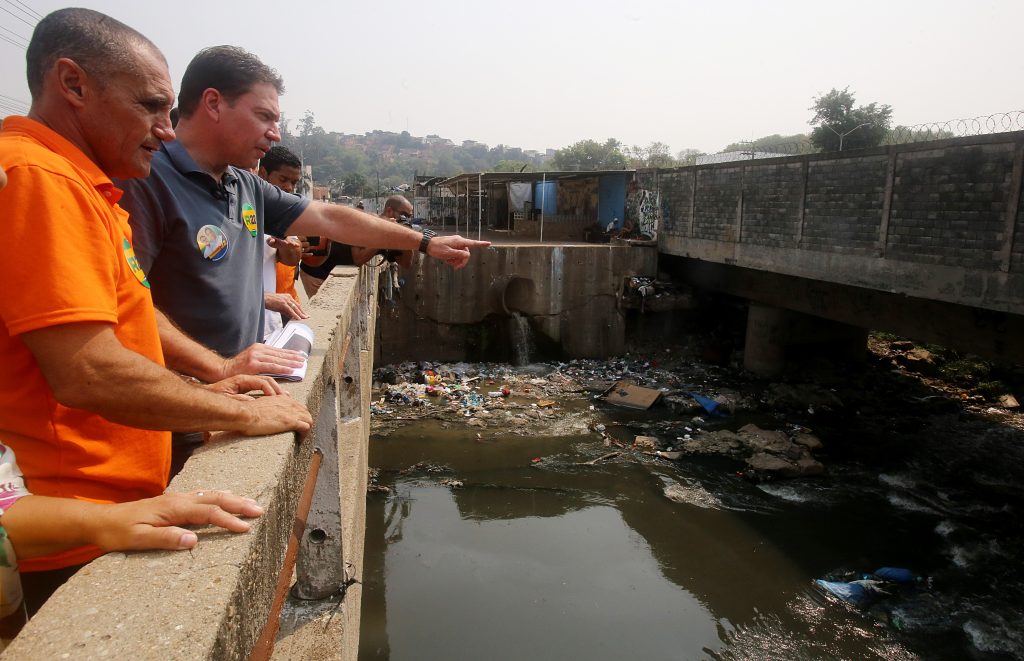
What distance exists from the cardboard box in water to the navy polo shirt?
31.1ft

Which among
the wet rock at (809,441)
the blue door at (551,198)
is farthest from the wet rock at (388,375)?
the blue door at (551,198)

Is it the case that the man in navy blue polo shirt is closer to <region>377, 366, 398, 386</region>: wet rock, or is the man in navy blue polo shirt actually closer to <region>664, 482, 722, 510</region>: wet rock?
<region>664, 482, 722, 510</region>: wet rock

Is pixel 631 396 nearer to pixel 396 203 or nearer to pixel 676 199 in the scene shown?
pixel 676 199

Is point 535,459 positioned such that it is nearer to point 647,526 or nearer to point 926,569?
point 647,526

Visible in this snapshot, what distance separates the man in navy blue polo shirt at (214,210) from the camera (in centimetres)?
173

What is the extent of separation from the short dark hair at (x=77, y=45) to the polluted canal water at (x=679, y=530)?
17.3ft

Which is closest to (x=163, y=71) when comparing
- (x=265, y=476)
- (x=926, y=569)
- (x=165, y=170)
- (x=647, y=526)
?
(x=165, y=170)

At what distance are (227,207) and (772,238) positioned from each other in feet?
34.3

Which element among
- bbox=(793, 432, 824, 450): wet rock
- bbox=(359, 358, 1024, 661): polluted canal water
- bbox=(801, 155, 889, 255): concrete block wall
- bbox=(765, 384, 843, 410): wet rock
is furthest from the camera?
bbox=(765, 384, 843, 410): wet rock

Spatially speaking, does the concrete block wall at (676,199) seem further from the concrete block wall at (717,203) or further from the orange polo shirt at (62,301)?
the orange polo shirt at (62,301)

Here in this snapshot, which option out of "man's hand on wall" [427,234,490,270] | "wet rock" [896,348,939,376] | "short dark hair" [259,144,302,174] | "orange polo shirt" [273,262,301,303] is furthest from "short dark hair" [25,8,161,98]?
"wet rock" [896,348,939,376]

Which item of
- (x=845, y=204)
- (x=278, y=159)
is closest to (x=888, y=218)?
(x=845, y=204)

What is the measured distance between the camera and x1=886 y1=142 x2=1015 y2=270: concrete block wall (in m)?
7.20

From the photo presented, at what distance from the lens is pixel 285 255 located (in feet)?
11.6
